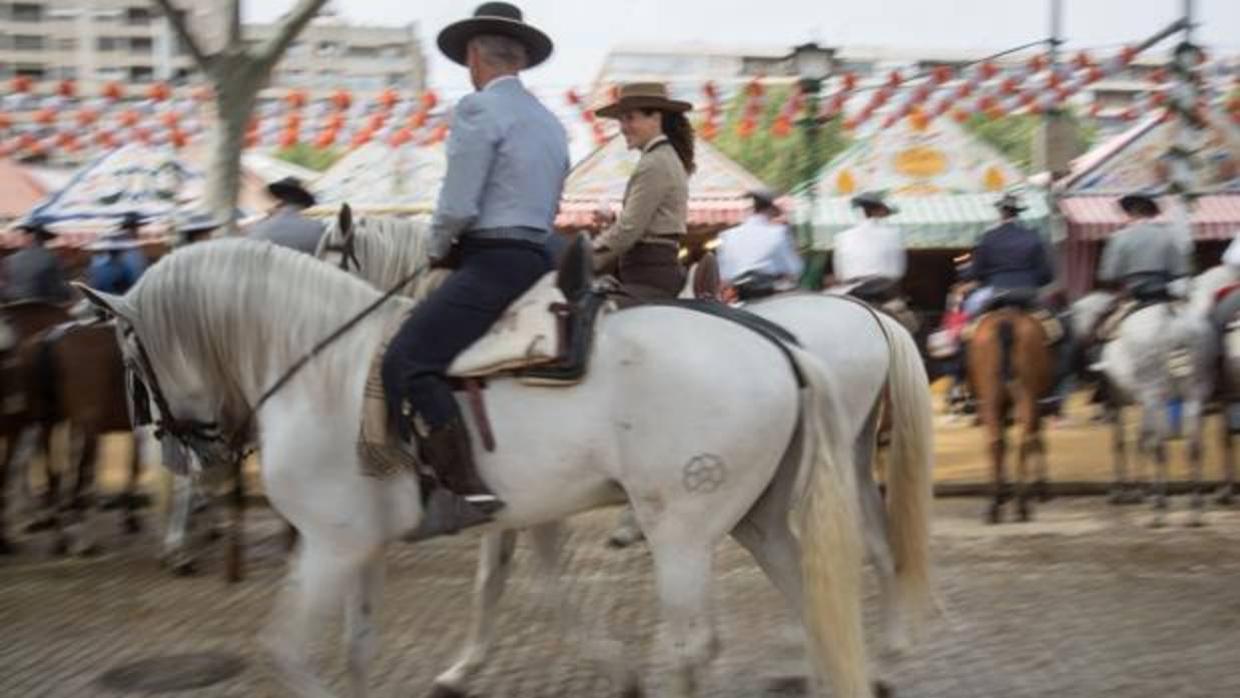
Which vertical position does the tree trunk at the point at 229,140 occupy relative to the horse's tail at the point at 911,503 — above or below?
above

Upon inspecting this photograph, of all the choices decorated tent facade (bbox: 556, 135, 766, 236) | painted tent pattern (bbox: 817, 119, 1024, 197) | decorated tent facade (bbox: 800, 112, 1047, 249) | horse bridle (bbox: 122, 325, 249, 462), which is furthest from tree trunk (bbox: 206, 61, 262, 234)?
painted tent pattern (bbox: 817, 119, 1024, 197)

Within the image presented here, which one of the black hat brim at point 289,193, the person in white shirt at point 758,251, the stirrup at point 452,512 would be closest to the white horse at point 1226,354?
the person in white shirt at point 758,251

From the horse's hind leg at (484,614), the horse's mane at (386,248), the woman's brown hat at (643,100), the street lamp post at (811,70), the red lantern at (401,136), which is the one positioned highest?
the street lamp post at (811,70)

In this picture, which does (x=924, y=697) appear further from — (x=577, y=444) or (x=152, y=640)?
(x=152, y=640)

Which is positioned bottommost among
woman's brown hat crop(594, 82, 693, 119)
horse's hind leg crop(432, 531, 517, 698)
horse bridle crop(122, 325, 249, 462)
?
horse's hind leg crop(432, 531, 517, 698)

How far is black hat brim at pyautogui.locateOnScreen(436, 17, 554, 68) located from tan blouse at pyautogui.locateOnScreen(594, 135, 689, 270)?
1320 mm

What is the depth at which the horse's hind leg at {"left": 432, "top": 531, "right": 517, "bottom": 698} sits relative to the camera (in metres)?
5.41

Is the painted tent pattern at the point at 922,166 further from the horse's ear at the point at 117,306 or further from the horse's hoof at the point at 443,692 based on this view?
the horse's ear at the point at 117,306

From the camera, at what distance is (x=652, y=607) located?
6918mm

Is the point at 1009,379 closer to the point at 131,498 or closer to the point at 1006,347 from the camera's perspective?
the point at 1006,347

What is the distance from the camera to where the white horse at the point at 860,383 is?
538cm

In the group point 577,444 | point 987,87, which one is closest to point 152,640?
point 577,444

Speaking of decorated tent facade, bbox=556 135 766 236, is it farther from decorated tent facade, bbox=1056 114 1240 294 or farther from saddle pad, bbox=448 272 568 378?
saddle pad, bbox=448 272 568 378

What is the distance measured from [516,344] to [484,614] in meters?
1.68
